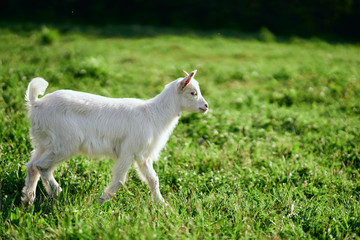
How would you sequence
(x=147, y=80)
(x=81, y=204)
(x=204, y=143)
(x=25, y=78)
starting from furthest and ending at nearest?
(x=147, y=80), (x=25, y=78), (x=204, y=143), (x=81, y=204)

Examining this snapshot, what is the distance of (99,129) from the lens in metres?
4.02

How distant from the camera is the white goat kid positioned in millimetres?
3885

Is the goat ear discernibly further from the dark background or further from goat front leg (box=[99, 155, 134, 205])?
the dark background

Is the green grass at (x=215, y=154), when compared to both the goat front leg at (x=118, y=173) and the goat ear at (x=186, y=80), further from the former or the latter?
the goat ear at (x=186, y=80)

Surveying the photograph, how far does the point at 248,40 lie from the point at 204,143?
11.2 m

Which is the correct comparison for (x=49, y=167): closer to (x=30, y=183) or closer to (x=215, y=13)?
(x=30, y=183)

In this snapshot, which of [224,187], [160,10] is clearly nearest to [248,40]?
[160,10]

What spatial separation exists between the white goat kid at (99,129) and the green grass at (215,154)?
280 millimetres

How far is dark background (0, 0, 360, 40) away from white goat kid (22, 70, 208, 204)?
15.7 metres

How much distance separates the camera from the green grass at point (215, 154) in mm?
3469

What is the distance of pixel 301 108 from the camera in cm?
819

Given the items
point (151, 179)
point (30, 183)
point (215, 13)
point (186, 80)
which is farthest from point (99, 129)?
point (215, 13)

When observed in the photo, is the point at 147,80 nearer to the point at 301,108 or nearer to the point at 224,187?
the point at 301,108

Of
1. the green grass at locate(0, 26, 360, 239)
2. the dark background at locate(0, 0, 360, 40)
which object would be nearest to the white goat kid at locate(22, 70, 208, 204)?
the green grass at locate(0, 26, 360, 239)
